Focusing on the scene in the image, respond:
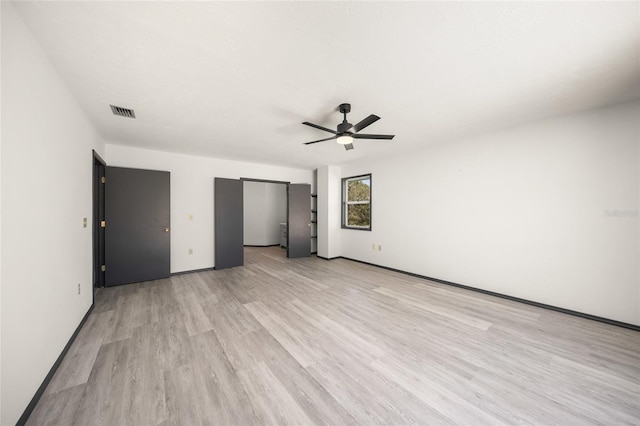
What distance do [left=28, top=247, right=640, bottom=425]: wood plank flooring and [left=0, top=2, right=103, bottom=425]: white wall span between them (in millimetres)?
294

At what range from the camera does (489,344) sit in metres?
2.20

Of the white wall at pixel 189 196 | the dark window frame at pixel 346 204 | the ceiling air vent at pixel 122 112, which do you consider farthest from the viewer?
the dark window frame at pixel 346 204

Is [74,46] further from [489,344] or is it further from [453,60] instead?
[489,344]

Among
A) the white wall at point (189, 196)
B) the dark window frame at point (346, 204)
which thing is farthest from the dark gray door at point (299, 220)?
the white wall at point (189, 196)

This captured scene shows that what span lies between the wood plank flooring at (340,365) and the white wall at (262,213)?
5.11 metres

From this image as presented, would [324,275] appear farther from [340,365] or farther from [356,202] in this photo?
[340,365]

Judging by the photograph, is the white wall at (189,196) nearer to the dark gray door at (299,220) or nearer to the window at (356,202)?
the dark gray door at (299,220)

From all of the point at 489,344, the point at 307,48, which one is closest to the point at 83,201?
the point at 307,48

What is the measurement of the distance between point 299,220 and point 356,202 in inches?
65.2

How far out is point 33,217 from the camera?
1565 mm

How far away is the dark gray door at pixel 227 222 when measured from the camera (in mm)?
4992

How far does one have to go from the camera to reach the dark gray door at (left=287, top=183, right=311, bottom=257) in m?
6.21

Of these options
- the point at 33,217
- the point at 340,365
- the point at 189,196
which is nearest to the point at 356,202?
the point at 189,196

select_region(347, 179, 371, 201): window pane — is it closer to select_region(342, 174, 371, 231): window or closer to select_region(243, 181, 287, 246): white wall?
select_region(342, 174, 371, 231): window
